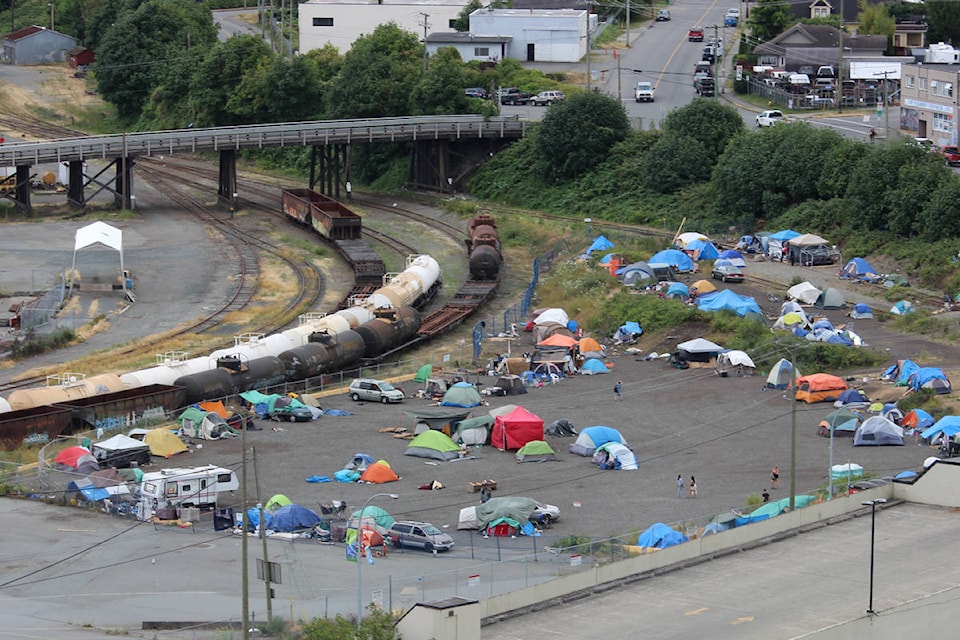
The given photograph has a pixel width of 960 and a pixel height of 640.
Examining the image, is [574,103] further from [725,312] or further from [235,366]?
[235,366]

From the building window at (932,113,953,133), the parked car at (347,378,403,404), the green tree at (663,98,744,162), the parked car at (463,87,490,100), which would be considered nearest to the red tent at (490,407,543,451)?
the parked car at (347,378,403,404)

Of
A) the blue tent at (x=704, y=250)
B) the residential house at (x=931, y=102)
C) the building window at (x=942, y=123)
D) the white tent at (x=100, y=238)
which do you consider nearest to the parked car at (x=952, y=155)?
the residential house at (x=931, y=102)

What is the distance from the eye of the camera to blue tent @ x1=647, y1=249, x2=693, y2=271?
287 ft

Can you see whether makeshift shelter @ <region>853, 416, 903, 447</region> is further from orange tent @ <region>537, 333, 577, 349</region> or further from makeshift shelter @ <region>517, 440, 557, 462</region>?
orange tent @ <region>537, 333, 577, 349</region>

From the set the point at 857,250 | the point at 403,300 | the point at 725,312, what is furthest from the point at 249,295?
the point at 857,250

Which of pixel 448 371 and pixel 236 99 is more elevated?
pixel 236 99

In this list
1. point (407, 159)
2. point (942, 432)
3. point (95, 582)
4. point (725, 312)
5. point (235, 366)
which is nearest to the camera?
point (95, 582)

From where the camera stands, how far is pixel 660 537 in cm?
4703

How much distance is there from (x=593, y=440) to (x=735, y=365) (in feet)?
42.5

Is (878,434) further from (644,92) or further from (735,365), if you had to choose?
(644,92)

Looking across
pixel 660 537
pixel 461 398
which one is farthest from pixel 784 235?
pixel 660 537

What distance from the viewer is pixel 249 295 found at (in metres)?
87.1

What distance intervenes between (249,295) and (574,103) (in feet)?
109

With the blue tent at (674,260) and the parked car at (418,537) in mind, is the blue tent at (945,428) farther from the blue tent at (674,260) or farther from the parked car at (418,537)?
the blue tent at (674,260)
